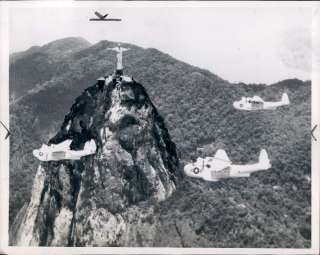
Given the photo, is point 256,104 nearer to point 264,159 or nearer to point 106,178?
point 264,159

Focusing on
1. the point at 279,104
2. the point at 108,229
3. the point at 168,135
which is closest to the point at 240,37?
the point at 279,104

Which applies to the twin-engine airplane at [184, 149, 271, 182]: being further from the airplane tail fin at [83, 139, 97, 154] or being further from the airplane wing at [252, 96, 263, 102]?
the airplane tail fin at [83, 139, 97, 154]

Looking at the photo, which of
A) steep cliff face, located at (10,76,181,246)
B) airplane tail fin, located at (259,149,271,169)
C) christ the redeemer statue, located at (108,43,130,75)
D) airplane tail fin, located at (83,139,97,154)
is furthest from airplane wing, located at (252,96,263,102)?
airplane tail fin, located at (83,139,97,154)

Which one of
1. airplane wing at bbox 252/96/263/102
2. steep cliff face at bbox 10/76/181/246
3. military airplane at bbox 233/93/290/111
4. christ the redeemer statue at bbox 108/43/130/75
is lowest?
steep cliff face at bbox 10/76/181/246

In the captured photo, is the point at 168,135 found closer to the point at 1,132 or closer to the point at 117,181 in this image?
the point at 117,181

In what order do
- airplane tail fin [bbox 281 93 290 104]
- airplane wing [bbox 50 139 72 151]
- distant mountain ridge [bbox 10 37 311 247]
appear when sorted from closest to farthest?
distant mountain ridge [bbox 10 37 311 247] < airplane tail fin [bbox 281 93 290 104] < airplane wing [bbox 50 139 72 151]

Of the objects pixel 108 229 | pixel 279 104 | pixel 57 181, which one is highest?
pixel 279 104

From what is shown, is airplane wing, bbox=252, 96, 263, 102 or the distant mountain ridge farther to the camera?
airplane wing, bbox=252, 96, 263, 102
